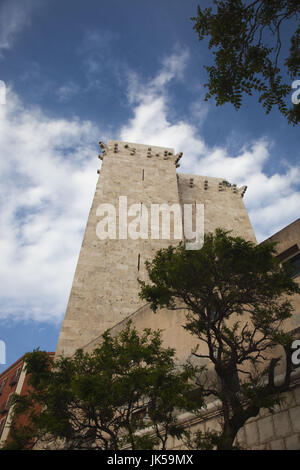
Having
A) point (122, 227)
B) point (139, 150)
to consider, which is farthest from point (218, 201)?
point (122, 227)

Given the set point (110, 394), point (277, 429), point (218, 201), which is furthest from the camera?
point (218, 201)

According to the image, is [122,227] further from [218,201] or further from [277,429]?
[277,429]

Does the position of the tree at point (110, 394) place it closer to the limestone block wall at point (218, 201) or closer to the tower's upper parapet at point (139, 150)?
the limestone block wall at point (218, 201)

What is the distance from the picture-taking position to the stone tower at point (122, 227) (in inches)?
560

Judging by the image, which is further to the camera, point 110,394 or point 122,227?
point 122,227

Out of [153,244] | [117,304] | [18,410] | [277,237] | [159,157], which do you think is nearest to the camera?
[18,410]

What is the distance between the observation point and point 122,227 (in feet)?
59.8

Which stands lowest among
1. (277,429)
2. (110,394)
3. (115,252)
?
(277,429)

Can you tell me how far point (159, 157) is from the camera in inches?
942

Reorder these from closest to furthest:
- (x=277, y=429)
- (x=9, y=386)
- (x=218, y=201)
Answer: (x=277, y=429)
(x=9, y=386)
(x=218, y=201)

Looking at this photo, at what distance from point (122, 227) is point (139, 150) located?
27.5 feet
